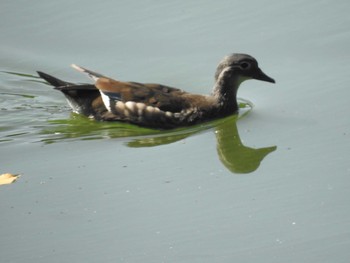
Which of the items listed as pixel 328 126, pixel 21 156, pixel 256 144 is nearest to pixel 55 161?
pixel 21 156

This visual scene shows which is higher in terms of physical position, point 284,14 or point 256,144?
point 284,14

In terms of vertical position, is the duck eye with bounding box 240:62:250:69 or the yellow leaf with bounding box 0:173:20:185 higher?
the duck eye with bounding box 240:62:250:69

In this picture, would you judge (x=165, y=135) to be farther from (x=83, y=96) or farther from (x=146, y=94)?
(x=83, y=96)

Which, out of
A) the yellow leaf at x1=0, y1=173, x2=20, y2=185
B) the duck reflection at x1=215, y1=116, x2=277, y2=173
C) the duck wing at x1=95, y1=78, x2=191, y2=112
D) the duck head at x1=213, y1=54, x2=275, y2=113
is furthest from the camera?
the duck head at x1=213, y1=54, x2=275, y2=113

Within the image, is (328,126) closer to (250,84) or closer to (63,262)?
(250,84)

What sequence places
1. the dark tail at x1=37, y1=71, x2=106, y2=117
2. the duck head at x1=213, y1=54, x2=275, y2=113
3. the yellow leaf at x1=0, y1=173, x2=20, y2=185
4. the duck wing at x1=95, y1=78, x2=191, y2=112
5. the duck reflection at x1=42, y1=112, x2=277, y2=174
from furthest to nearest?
the dark tail at x1=37, y1=71, x2=106, y2=117, the duck head at x1=213, y1=54, x2=275, y2=113, the duck wing at x1=95, y1=78, x2=191, y2=112, the duck reflection at x1=42, y1=112, x2=277, y2=174, the yellow leaf at x1=0, y1=173, x2=20, y2=185

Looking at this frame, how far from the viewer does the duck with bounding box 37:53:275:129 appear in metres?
11.3

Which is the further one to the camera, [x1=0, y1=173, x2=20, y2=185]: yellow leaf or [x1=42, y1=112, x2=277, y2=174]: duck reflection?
[x1=42, y1=112, x2=277, y2=174]: duck reflection

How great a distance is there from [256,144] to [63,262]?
3228mm

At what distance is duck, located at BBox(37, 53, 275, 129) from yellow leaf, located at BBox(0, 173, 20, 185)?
7.14ft

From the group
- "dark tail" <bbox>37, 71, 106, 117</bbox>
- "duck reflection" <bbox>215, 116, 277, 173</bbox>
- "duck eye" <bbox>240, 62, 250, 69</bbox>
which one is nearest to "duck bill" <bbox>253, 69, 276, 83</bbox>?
"duck eye" <bbox>240, 62, 250, 69</bbox>

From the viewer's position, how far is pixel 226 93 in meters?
11.6

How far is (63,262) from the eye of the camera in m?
7.84

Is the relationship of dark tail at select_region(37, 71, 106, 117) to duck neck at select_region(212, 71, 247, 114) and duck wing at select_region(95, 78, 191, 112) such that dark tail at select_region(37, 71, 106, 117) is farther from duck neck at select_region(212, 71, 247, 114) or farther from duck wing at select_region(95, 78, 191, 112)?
duck neck at select_region(212, 71, 247, 114)
